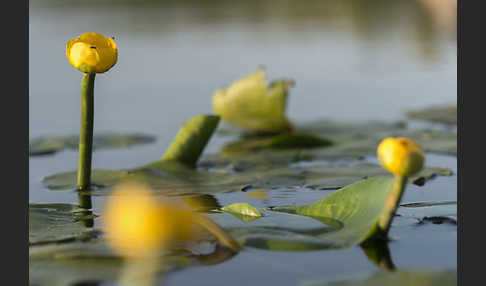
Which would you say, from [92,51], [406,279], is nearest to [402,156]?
[406,279]

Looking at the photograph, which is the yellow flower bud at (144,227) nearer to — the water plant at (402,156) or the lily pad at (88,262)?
the lily pad at (88,262)

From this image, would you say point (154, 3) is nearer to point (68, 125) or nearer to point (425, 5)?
point (425, 5)

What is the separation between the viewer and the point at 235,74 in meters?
3.54

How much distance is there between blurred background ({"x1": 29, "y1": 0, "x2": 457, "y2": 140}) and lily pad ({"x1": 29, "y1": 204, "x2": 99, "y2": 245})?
952 millimetres

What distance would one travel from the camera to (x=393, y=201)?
979mm

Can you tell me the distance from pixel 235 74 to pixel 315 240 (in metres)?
2.54

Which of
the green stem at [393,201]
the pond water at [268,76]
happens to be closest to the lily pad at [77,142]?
the pond water at [268,76]

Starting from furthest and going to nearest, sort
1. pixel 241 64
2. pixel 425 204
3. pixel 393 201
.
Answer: pixel 241 64 → pixel 425 204 → pixel 393 201

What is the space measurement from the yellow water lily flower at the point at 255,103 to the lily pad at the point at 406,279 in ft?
4.18

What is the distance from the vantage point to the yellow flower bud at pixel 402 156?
Answer: 916mm

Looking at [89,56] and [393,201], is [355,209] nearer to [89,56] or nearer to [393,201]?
[393,201]

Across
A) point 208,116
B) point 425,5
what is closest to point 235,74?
point 208,116

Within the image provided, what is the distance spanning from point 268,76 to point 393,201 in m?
2.53

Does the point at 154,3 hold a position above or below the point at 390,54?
above
